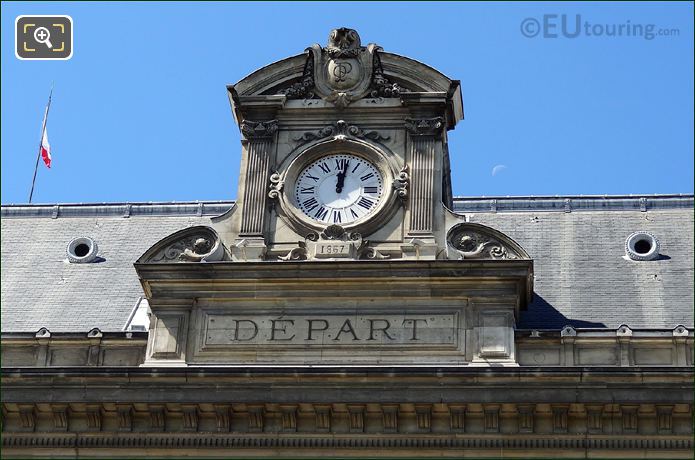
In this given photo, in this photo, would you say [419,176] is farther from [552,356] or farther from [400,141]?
[552,356]

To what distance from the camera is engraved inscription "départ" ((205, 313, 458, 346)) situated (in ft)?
123

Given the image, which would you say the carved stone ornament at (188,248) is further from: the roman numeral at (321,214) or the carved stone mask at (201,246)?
the roman numeral at (321,214)

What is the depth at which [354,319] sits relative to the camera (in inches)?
1486

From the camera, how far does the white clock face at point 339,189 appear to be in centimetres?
3912

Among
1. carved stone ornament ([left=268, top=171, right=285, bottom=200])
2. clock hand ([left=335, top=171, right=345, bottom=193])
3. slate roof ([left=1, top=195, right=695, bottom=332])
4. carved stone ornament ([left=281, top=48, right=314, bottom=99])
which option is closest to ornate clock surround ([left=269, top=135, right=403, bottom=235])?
carved stone ornament ([left=268, top=171, right=285, bottom=200])

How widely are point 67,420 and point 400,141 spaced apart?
867cm

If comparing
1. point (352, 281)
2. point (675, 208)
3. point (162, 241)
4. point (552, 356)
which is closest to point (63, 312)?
point (162, 241)

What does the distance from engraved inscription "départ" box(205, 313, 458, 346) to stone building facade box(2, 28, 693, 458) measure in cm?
4

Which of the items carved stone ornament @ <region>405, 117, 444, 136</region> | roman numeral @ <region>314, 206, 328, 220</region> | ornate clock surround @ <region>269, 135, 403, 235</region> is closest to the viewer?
ornate clock surround @ <region>269, 135, 403, 235</region>

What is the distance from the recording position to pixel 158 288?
3822cm

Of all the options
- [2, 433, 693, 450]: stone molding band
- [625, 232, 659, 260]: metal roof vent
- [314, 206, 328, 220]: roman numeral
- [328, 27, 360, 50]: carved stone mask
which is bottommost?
[2, 433, 693, 450]: stone molding band

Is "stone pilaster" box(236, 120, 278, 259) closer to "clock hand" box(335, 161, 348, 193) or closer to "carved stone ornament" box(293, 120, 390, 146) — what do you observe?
"carved stone ornament" box(293, 120, 390, 146)

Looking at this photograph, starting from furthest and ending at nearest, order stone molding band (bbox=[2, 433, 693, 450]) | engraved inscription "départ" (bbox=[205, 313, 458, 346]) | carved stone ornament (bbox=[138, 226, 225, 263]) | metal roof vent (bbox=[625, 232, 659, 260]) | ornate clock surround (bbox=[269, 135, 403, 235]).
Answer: metal roof vent (bbox=[625, 232, 659, 260]), ornate clock surround (bbox=[269, 135, 403, 235]), carved stone ornament (bbox=[138, 226, 225, 263]), engraved inscription "départ" (bbox=[205, 313, 458, 346]), stone molding band (bbox=[2, 433, 693, 450])

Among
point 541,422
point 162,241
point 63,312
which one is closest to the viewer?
point 541,422
